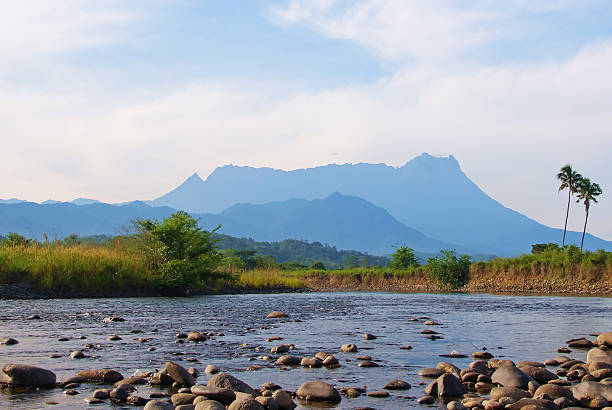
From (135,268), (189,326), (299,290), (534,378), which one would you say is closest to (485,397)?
(534,378)

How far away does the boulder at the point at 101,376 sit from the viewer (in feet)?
35.9

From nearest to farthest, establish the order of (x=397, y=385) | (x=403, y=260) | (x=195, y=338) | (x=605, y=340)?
1. (x=397, y=385)
2. (x=195, y=338)
3. (x=605, y=340)
4. (x=403, y=260)

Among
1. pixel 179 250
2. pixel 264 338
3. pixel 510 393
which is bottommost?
pixel 264 338

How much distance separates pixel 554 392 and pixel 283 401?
14.9ft

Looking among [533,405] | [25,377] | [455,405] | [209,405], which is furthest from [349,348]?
[25,377]

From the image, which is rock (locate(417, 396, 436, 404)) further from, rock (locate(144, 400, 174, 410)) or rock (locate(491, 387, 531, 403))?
rock (locate(144, 400, 174, 410))

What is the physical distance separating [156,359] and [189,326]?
7066 millimetres

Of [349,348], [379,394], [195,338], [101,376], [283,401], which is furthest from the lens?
[195,338]

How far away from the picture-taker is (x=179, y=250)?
39.8m

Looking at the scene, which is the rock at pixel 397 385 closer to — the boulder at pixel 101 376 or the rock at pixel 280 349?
the rock at pixel 280 349

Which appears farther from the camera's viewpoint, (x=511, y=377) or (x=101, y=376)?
(x=101, y=376)

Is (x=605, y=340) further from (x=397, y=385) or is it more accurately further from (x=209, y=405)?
(x=209, y=405)

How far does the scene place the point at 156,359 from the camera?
1323cm

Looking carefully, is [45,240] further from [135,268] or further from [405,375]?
[405,375]
